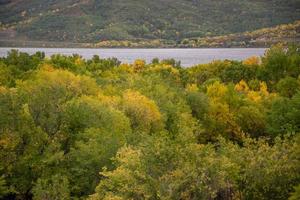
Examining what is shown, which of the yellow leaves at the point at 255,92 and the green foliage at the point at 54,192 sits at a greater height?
the green foliage at the point at 54,192

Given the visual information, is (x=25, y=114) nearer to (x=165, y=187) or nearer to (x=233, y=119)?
(x=165, y=187)

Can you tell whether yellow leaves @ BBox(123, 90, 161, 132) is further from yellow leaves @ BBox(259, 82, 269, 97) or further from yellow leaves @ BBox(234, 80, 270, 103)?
yellow leaves @ BBox(259, 82, 269, 97)

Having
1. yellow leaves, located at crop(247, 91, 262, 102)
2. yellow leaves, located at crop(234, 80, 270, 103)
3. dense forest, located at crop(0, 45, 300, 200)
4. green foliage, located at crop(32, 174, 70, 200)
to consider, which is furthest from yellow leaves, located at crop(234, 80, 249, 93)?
green foliage, located at crop(32, 174, 70, 200)

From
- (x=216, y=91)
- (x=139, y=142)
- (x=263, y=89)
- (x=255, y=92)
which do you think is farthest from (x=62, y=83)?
(x=263, y=89)

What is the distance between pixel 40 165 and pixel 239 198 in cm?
1924

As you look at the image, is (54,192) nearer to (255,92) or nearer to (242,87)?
(255,92)

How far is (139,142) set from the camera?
4428cm

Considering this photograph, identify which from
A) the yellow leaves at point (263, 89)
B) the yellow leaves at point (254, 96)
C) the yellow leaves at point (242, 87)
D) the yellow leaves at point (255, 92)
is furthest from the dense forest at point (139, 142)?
the yellow leaves at point (242, 87)

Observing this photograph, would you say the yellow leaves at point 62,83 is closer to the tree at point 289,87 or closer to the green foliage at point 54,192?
the green foliage at point 54,192

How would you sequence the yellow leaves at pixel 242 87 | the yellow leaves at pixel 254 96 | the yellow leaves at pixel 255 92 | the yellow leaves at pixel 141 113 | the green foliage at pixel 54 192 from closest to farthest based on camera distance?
the green foliage at pixel 54 192 → the yellow leaves at pixel 141 113 → the yellow leaves at pixel 254 96 → the yellow leaves at pixel 255 92 → the yellow leaves at pixel 242 87

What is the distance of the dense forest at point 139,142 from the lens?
3156cm

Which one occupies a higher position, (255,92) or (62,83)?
(62,83)

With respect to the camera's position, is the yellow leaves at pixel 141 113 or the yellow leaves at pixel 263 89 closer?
the yellow leaves at pixel 141 113

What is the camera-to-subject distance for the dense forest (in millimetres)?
31562
